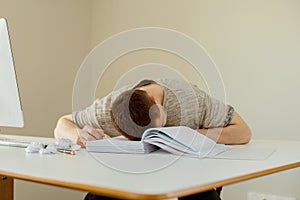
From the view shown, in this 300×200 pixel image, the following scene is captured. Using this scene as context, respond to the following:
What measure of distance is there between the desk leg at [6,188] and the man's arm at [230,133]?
0.63 m

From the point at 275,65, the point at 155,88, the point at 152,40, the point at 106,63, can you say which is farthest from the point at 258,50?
the point at 106,63

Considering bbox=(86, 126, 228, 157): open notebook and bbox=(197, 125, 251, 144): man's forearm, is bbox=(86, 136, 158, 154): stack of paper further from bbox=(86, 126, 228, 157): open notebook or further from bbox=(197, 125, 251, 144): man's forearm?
bbox=(197, 125, 251, 144): man's forearm

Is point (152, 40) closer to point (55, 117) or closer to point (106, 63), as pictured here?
point (106, 63)

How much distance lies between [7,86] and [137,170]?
0.58 meters

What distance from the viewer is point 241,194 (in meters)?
2.24

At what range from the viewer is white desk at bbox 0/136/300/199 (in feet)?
2.12

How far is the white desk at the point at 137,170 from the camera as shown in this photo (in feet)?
2.12

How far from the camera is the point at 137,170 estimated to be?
84cm

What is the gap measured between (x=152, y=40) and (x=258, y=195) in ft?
3.50

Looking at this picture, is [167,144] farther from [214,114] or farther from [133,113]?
[214,114]

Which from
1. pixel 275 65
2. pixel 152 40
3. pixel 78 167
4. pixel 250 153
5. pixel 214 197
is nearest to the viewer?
pixel 78 167

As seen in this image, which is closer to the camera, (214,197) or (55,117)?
(214,197)

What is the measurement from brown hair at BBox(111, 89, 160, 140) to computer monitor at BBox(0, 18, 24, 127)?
0.28m

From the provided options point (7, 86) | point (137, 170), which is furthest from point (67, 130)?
point (137, 170)
